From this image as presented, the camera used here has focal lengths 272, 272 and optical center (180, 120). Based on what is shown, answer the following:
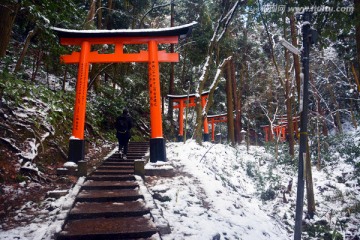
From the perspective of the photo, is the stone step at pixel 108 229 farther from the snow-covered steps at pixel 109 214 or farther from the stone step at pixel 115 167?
the stone step at pixel 115 167

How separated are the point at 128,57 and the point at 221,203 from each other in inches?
212

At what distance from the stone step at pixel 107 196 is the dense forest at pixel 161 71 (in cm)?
200

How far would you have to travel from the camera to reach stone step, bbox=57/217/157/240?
149 inches

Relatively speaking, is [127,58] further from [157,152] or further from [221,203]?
[221,203]

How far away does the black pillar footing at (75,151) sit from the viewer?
318 inches

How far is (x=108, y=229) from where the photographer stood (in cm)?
402

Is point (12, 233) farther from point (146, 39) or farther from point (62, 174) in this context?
point (146, 39)

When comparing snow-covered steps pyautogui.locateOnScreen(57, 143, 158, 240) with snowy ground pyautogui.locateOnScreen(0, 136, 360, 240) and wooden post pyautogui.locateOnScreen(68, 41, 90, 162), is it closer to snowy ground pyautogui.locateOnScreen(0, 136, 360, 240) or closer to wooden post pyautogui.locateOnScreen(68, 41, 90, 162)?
snowy ground pyautogui.locateOnScreen(0, 136, 360, 240)

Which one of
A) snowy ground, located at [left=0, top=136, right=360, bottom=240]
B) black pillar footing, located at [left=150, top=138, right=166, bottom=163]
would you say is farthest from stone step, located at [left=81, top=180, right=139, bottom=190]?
black pillar footing, located at [left=150, top=138, right=166, bottom=163]

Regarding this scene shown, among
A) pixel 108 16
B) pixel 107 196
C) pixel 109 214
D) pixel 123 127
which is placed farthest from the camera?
pixel 108 16

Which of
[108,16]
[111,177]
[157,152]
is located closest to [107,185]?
[111,177]

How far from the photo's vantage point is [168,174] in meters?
7.73

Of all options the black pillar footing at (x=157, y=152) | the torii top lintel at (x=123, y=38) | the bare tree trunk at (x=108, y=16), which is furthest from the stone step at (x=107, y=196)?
the bare tree trunk at (x=108, y=16)

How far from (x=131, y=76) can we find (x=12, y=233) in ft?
47.4
